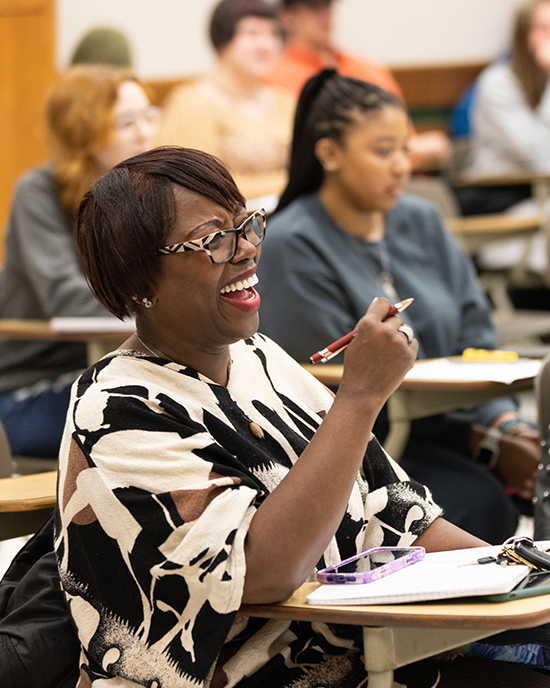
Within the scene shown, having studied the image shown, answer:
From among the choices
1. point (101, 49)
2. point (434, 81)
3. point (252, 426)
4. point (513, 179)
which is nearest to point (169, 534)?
point (252, 426)

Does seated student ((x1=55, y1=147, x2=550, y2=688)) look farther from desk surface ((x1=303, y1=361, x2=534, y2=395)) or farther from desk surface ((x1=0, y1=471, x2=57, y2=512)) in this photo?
desk surface ((x1=303, y1=361, x2=534, y2=395))

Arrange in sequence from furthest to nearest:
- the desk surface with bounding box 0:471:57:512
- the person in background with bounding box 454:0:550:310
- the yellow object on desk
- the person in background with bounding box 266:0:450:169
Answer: the person in background with bounding box 454:0:550:310
the person in background with bounding box 266:0:450:169
the yellow object on desk
the desk surface with bounding box 0:471:57:512

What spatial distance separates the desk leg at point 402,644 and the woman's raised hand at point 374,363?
0.86ft

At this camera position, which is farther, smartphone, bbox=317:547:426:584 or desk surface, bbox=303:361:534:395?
desk surface, bbox=303:361:534:395

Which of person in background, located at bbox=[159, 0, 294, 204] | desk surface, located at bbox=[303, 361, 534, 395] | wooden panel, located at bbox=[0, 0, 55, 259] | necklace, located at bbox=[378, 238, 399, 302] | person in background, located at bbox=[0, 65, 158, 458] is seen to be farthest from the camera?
wooden panel, located at bbox=[0, 0, 55, 259]

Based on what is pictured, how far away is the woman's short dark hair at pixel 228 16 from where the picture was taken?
4.63 meters

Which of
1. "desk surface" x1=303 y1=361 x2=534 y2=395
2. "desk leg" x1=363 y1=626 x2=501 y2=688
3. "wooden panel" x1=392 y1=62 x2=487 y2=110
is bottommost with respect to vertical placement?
"wooden panel" x1=392 y1=62 x2=487 y2=110

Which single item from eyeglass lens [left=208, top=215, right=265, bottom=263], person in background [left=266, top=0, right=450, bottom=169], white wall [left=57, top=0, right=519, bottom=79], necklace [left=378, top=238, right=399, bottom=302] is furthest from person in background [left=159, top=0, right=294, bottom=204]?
eyeglass lens [left=208, top=215, right=265, bottom=263]

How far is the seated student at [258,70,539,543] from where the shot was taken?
7.58ft

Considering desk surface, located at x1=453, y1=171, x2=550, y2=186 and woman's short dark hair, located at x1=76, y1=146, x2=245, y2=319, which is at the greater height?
woman's short dark hair, located at x1=76, y1=146, x2=245, y2=319

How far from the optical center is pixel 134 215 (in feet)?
3.84

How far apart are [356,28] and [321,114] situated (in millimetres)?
4226

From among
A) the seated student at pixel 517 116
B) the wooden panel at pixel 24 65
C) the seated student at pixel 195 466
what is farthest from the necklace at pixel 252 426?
the wooden panel at pixel 24 65

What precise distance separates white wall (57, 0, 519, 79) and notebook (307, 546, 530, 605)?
227 inches
